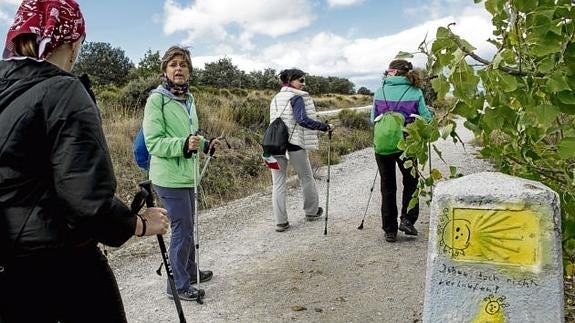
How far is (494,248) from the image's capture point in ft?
7.25

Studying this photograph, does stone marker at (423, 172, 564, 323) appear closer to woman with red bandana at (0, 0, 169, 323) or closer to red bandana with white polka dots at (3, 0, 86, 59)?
woman with red bandana at (0, 0, 169, 323)

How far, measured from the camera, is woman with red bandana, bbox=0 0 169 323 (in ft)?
5.98

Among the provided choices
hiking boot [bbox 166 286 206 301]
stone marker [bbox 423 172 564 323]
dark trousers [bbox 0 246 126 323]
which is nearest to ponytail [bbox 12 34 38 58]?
dark trousers [bbox 0 246 126 323]

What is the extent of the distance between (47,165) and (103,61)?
37992mm

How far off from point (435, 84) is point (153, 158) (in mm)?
2954

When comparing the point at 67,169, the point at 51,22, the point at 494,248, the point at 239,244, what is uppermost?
the point at 51,22

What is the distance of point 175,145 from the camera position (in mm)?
4289

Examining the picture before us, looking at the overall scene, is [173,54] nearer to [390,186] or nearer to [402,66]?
[402,66]

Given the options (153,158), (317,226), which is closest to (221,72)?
(317,226)

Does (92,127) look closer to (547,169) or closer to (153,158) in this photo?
(547,169)

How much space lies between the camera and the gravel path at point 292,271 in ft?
14.9

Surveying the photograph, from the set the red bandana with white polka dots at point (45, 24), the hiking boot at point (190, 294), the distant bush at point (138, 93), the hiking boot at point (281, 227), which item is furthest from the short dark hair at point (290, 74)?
the distant bush at point (138, 93)

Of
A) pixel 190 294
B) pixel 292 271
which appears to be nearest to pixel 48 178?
pixel 190 294

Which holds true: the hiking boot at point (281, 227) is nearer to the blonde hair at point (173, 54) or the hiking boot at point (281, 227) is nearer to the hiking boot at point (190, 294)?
the hiking boot at point (190, 294)
